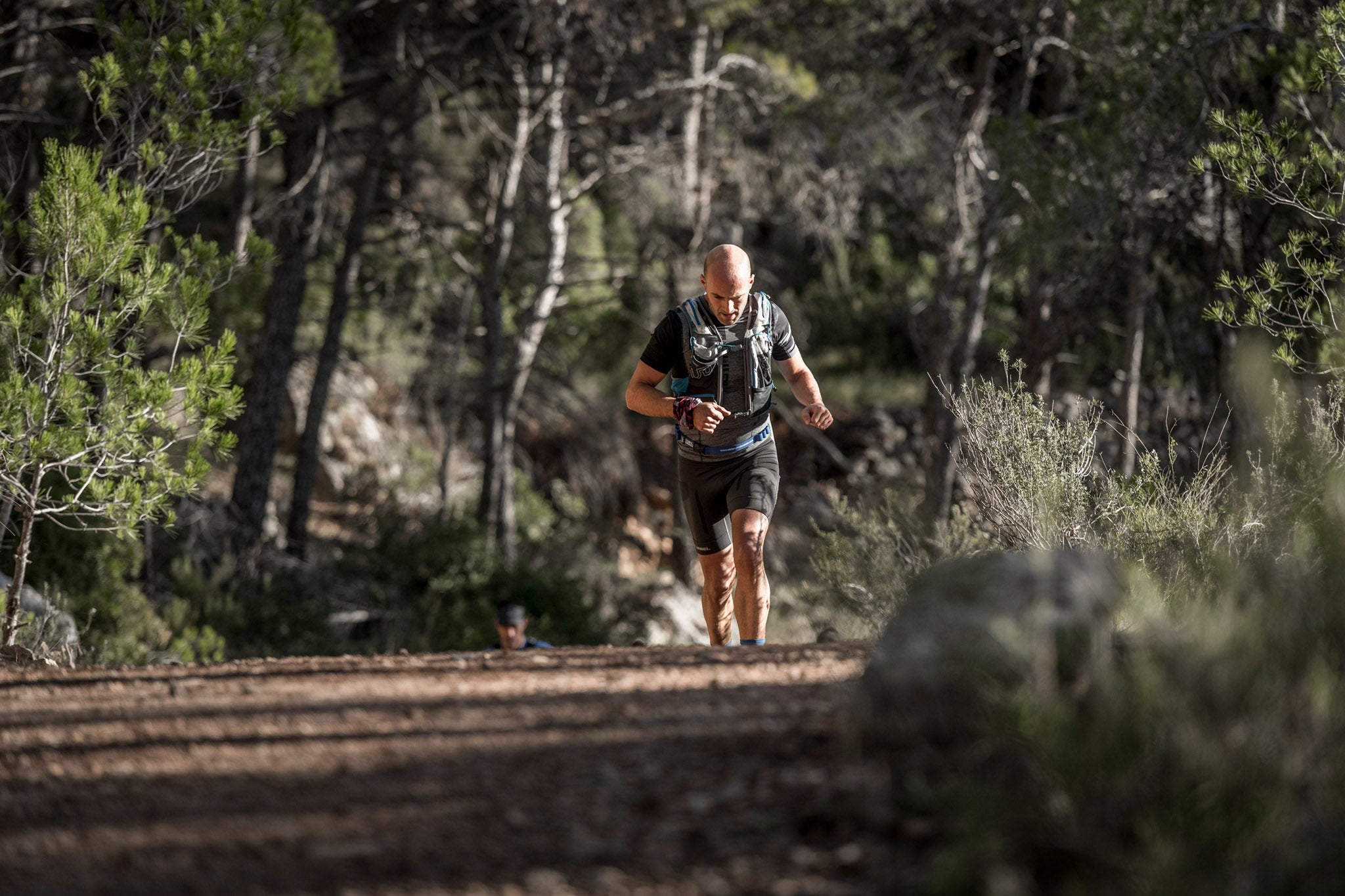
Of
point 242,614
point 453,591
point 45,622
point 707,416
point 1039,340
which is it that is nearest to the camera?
point 707,416

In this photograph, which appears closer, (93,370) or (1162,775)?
(1162,775)

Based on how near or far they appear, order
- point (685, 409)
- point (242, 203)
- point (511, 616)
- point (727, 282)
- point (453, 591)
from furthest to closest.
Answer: point (453, 591), point (242, 203), point (511, 616), point (685, 409), point (727, 282)

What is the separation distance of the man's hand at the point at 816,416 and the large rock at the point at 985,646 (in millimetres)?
2275

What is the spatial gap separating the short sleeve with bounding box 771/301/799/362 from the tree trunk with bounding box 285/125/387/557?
890cm

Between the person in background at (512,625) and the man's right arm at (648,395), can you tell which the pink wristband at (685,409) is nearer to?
the man's right arm at (648,395)

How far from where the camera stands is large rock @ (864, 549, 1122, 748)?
2.66 metres

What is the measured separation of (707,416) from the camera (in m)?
5.23

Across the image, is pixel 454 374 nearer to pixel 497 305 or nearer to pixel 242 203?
pixel 497 305

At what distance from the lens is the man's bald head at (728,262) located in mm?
5320

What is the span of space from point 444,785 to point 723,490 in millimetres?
2903

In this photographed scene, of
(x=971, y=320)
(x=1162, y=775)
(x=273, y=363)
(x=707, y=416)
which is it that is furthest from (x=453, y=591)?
(x=1162, y=775)

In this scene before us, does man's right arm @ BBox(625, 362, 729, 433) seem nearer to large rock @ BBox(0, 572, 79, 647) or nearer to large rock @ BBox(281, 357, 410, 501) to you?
large rock @ BBox(0, 572, 79, 647)

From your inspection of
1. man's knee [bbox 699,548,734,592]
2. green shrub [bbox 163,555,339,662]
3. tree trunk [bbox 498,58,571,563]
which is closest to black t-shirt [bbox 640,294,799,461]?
man's knee [bbox 699,548,734,592]

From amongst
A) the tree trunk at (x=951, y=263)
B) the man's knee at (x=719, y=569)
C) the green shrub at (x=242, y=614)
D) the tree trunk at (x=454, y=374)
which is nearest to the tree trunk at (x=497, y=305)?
the tree trunk at (x=454, y=374)
